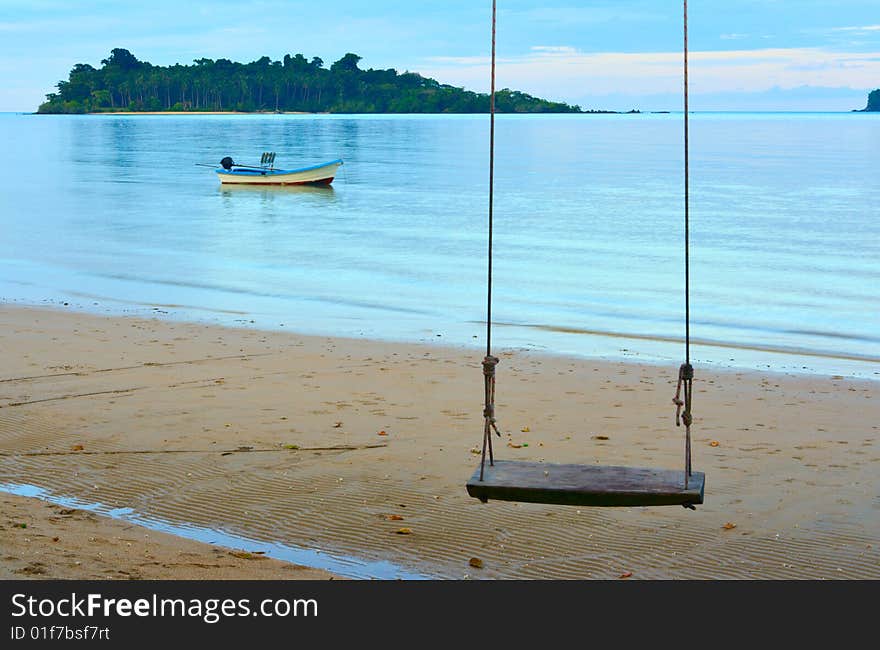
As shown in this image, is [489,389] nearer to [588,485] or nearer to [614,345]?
[588,485]

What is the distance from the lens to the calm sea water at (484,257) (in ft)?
52.1


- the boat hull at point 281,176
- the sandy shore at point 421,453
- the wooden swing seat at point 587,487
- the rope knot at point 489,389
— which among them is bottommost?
the sandy shore at point 421,453

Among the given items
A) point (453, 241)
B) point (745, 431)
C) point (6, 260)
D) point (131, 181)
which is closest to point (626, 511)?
point (745, 431)

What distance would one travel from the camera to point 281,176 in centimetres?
4916

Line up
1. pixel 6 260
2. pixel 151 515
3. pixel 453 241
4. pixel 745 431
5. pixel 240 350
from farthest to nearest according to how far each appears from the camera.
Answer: pixel 453 241
pixel 6 260
pixel 240 350
pixel 745 431
pixel 151 515

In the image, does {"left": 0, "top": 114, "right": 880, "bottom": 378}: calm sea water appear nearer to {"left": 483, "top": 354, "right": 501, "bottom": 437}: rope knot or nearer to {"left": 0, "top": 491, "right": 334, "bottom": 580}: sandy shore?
{"left": 483, "top": 354, "right": 501, "bottom": 437}: rope knot

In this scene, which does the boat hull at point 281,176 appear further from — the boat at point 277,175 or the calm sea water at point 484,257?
the calm sea water at point 484,257

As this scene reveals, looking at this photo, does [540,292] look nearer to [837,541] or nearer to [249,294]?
[249,294]

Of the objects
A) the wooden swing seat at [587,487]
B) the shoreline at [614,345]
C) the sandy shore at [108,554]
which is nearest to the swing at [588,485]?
the wooden swing seat at [587,487]

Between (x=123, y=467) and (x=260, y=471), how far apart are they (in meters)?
0.91

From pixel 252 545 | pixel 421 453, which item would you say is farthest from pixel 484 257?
pixel 252 545

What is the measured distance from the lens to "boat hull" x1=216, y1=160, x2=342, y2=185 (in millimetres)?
48844

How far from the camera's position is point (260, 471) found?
7926mm

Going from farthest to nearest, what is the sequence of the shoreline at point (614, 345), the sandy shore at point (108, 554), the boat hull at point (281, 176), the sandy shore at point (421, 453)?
the boat hull at point (281, 176) → the shoreline at point (614, 345) → the sandy shore at point (421, 453) → the sandy shore at point (108, 554)
